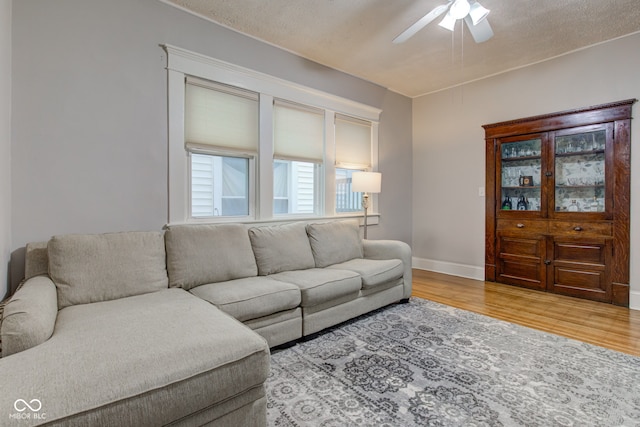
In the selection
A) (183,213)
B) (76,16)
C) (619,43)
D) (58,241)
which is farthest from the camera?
(619,43)

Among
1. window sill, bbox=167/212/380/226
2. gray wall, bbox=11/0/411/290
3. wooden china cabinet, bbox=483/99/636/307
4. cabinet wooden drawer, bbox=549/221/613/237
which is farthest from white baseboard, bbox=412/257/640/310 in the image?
gray wall, bbox=11/0/411/290

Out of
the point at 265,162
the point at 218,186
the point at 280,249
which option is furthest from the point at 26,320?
the point at 265,162

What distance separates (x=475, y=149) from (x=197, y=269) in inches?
Result: 156

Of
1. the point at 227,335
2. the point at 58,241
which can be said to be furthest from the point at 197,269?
the point at 227,335

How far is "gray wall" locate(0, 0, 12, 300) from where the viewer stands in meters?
1.83

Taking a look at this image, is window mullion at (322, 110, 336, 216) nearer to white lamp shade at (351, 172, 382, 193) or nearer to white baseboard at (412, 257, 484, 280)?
white lamp shade at (351, 172, 382, 193)

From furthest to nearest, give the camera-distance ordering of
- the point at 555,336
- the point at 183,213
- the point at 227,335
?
the point at 183,213 → the point at 555,336 → the point at 227,335

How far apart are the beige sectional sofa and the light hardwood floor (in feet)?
2.67

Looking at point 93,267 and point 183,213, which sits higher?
point 183,213

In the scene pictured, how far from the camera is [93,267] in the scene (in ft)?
6.55

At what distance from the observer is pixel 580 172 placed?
3.59 meters

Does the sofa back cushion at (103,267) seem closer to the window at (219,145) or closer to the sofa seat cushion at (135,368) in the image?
the sofa seat cushion at (135,368)

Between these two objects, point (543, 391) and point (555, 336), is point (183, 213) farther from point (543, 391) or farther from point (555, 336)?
point (555, 336)

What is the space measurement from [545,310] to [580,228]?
3.60ft
